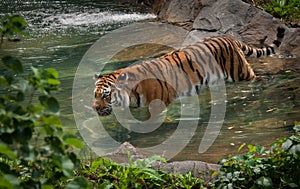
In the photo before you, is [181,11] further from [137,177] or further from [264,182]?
[264,182]

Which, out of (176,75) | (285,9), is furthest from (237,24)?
(176,75)

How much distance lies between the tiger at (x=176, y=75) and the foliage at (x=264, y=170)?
249 centimetres

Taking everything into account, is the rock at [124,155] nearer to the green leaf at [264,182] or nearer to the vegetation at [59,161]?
the vegetation at [59,161]

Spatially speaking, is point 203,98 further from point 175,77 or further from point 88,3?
point 88,3

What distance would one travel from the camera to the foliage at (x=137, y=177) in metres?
3.49

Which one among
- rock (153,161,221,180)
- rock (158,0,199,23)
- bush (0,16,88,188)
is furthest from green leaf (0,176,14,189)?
rock (158,0,199,23)

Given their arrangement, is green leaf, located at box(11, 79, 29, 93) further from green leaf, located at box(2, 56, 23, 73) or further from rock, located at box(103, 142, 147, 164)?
rock, located at box(103, 142, 147, 164)

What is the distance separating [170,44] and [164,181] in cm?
631

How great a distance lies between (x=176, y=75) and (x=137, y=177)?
299 centimetres

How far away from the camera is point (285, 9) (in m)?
9.75

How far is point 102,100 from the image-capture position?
579 centimetres

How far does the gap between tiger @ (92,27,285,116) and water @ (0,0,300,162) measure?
0.16 meters

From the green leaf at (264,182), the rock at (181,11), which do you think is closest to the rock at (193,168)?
the green leaf at (264,182)

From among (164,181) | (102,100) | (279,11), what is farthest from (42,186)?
(279,11)
